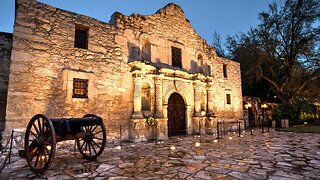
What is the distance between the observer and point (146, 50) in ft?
33.0

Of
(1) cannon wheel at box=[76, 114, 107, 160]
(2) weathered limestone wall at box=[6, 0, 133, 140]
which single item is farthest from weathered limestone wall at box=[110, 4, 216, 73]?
(1) cannon wheel at box=[76, 114, 107, 160]

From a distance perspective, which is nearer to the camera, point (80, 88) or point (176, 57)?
point (80, 88)

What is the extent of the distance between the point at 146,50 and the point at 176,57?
6.57 feet

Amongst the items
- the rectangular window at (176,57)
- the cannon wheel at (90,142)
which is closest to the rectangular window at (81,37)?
the cannon wheel at (90,142)

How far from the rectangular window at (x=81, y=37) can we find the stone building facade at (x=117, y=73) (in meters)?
0.04

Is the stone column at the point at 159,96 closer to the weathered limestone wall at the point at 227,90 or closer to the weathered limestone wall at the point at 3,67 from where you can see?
the weathered limestone wall at the point at 227,90

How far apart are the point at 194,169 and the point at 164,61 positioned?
7.11 metres

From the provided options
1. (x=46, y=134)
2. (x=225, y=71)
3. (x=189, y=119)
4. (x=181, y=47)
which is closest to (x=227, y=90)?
Answer: (x=225, y=71)

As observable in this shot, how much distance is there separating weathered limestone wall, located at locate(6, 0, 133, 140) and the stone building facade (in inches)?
1.0

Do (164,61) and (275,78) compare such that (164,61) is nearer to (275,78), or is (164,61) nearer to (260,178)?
(260,178)

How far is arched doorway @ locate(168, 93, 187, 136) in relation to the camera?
10.3 meters

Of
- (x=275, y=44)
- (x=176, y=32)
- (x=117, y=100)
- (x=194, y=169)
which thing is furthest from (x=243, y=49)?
(x=194, y=169)

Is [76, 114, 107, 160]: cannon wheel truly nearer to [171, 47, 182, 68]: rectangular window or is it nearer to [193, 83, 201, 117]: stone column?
[171, 47, 182, 68]: rectangular window

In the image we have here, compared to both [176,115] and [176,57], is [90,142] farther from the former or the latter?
[176,57]
